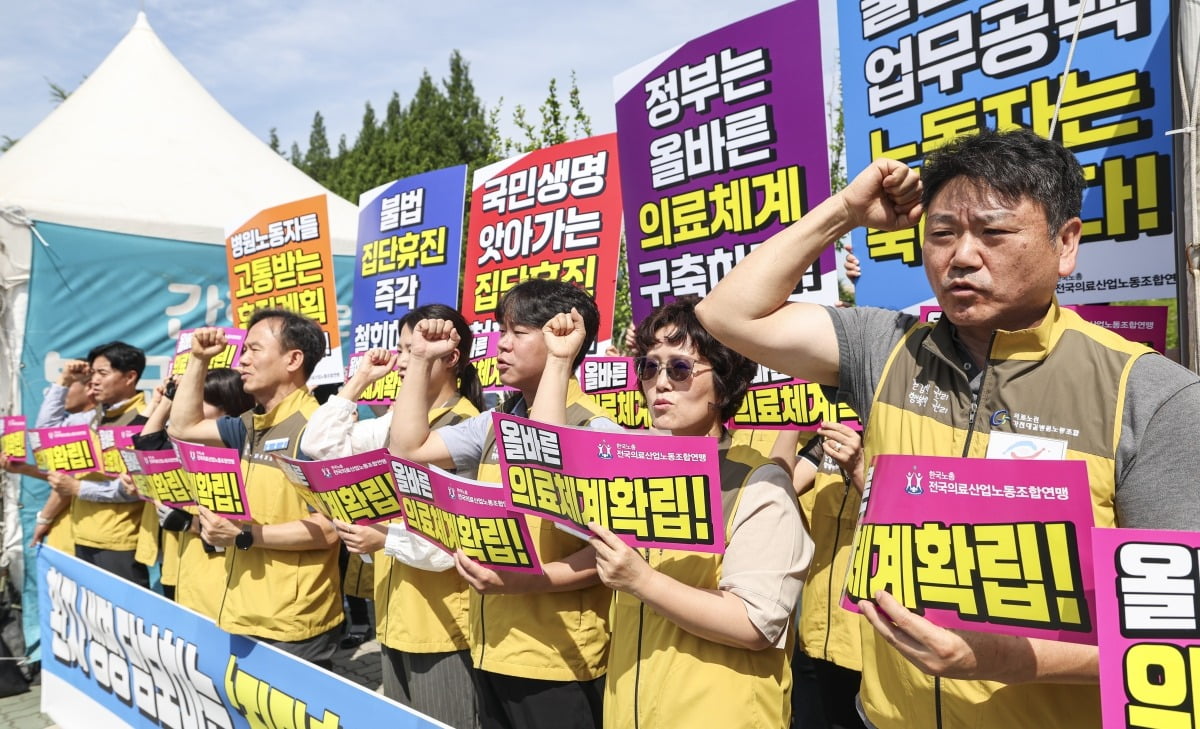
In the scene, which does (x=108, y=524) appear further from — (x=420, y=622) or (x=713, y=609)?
(x=713, y=609)

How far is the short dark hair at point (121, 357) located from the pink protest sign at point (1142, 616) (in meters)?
5.36

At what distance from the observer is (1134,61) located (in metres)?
2.22

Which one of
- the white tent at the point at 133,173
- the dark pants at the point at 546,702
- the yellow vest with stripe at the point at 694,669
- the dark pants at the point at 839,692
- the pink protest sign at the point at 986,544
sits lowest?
the dark pants at the point at 839,692

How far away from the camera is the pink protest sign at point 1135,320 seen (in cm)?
218

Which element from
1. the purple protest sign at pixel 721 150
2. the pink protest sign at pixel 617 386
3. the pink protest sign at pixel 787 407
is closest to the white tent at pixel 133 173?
the pink protest sign at pixel 617 386

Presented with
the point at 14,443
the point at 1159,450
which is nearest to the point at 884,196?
the point at 1159,450

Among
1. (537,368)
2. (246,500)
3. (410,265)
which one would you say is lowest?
(246,500)

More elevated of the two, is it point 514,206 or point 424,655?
point 514,206

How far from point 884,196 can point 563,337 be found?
3.34 ft

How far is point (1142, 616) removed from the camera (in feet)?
3.69

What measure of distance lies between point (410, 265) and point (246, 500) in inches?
88.8

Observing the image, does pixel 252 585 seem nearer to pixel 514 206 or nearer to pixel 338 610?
pixel 338 610

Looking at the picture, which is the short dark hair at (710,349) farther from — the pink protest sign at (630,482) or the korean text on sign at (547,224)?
the korean text on sign at (547,224)

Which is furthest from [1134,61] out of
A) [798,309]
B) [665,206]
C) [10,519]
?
[10,519]
